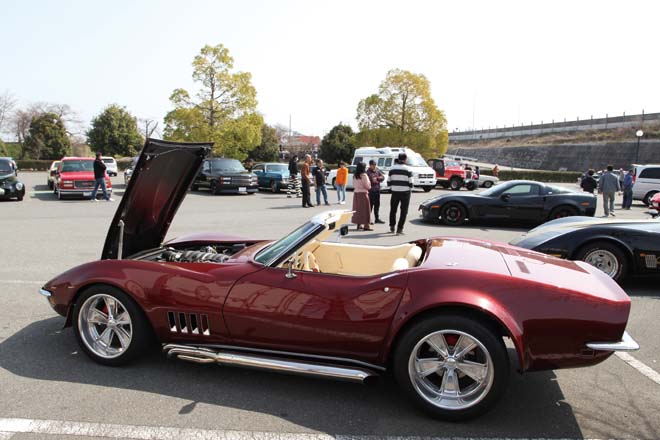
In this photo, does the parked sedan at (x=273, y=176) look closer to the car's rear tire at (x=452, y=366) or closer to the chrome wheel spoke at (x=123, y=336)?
the chrome wheel spoke at (x=123, y=336)

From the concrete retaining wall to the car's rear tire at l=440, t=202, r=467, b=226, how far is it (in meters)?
44.5

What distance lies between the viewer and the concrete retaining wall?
161 ft

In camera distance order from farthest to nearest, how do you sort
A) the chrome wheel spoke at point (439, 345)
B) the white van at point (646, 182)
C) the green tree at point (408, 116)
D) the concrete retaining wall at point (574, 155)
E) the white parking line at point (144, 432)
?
the concrete retaining wall at point (574, 155) → the green tree at point (408, 116) → the white van at point (646, 182) → the chrome wheel spoke at point (439, 345) → the white parking line at point (144, 432)

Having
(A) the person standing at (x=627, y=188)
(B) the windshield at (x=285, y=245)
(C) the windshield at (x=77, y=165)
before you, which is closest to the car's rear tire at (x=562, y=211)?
(A) the person standing at (x=627, y=188)

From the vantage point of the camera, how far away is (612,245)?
6.17m

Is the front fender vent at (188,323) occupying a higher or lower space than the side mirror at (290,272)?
lower

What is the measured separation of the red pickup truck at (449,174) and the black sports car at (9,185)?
21.8m

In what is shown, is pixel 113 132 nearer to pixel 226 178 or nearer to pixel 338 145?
pixel 338 145

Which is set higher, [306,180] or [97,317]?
[306,180]

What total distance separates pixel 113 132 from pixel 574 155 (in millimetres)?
53692

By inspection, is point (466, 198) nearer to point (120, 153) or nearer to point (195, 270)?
point (195, 270)

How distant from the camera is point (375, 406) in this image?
328 cm

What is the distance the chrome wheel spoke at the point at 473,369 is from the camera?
306 cm

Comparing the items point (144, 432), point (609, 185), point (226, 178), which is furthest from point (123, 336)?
point (226, 178)
